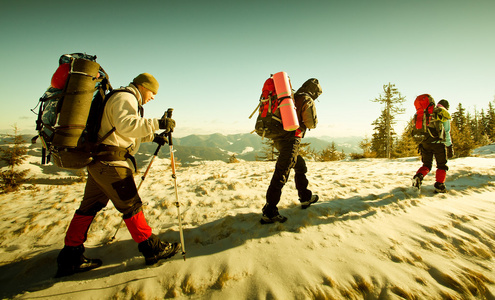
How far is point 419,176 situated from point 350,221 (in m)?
3.48

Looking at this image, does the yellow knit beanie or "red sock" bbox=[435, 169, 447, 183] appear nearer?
the yellow knit beanie

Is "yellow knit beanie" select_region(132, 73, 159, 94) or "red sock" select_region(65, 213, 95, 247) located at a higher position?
"yellow knit beanie" select_region(132, 73, 159, 94)

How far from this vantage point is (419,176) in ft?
17.8

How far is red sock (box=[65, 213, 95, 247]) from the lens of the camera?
2.77 meters

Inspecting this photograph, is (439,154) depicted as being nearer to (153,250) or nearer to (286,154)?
(286,154)

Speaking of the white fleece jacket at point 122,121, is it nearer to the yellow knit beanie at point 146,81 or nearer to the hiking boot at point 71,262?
the yellow knit beanie at point 146,81

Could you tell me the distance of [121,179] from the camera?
256cm

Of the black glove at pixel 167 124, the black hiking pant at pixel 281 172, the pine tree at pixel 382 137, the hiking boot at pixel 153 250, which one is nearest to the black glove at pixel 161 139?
the black glove at pixel 167 124

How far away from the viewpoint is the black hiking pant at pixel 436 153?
18.0 ft

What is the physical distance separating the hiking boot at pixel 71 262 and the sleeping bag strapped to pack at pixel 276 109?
3.59 meters

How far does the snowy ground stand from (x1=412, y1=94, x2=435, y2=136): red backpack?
1.91m

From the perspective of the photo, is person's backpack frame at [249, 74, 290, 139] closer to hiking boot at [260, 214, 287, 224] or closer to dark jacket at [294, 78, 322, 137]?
dark jacket at [294, 78, 322, 137]

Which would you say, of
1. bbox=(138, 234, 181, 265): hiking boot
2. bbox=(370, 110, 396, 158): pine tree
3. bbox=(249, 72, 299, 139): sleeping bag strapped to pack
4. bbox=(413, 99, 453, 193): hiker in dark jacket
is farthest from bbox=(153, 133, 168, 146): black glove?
bbox=(370, 110, 396, 158): pine tree

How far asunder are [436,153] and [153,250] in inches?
304
